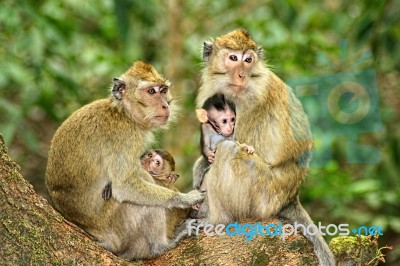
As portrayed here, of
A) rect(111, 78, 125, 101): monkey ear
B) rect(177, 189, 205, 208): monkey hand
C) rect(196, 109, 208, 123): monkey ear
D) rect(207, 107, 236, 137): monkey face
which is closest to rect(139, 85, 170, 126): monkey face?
rect(111, 78, 125, 101): monkey ear

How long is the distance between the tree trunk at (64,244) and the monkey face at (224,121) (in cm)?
113

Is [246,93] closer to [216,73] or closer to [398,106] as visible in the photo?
[216,73]

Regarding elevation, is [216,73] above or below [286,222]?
above

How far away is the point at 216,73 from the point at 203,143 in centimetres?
71

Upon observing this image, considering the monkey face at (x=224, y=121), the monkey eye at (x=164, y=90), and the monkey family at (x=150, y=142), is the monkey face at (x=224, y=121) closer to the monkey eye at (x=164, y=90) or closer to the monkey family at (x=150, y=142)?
the monkey family at (x=150, y=142)

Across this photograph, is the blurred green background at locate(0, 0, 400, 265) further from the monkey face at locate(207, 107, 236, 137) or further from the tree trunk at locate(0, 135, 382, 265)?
the tree trunk at locate(0, 135, 382, 265)

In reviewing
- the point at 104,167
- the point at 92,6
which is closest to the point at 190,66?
the point at 92,6

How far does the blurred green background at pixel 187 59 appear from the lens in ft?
27.9

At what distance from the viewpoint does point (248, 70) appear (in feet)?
21.1

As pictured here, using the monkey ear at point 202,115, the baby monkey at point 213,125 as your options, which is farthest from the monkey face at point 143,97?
the baby monkey at point 213,125

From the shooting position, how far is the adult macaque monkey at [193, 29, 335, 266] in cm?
620

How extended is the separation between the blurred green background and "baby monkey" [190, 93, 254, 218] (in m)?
0.82

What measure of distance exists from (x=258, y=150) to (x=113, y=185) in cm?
143

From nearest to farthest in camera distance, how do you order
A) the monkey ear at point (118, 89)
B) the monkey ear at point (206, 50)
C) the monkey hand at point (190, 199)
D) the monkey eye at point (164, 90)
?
the monkey hand at point (190, 199) < the monkey ear at point (118, 89) < the monkey eye at point (164, 90) < the monkey ear at point (206, 50)
